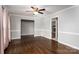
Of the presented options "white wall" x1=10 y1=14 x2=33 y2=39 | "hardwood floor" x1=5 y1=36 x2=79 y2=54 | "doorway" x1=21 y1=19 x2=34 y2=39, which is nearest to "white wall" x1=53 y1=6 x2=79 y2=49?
"hardwood floor" x1=5 y1=36 x2=79 y2=54

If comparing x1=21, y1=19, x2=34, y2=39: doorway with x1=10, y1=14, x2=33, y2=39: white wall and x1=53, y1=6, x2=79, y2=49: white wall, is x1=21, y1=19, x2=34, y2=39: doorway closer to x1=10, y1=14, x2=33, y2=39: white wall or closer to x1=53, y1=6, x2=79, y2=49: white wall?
x1=10, y1=14, x2=33, y2=39: white wall

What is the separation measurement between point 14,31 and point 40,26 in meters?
2.78

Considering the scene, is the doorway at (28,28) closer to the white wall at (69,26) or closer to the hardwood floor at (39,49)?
the white wall at (69,26)

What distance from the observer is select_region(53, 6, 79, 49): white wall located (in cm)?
474

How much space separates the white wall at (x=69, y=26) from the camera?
4744 millimetres

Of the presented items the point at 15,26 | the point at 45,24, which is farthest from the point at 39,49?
→ the point at 45,24

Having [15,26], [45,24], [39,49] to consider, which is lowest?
[39,49]

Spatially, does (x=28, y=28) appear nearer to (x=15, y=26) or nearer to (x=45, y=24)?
(x=45, y=24)

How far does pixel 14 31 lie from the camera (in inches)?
322

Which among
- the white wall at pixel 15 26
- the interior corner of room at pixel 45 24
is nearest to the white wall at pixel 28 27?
the interior corner of room at pixel 45 24

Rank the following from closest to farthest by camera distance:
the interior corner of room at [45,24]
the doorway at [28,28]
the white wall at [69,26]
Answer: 1. the interior corner of room at [45,24]
2. the white wall at [69,26]
3. the doorway at [28,28]

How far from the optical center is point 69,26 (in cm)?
534
